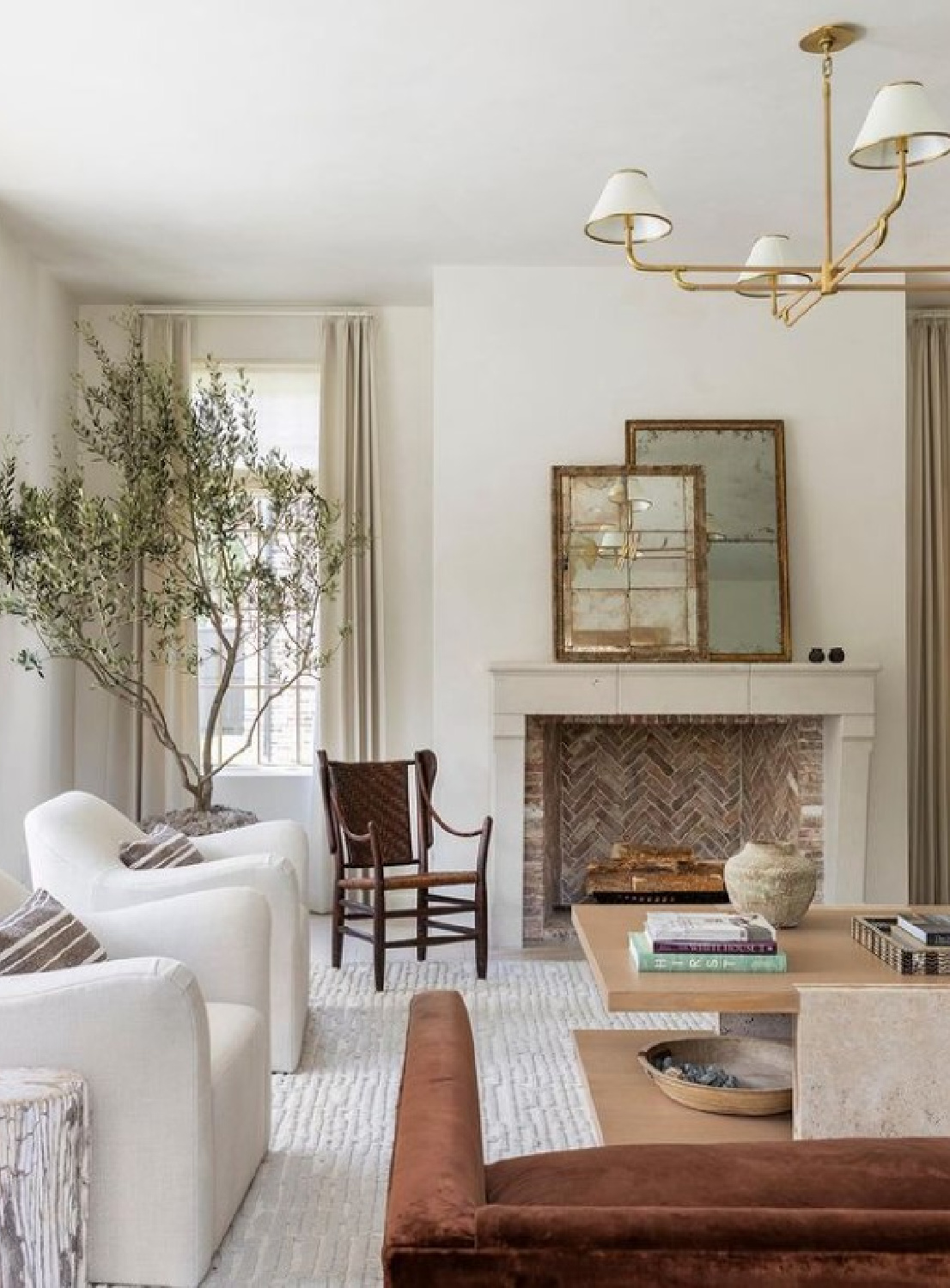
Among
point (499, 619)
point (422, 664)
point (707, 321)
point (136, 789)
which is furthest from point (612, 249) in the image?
point (136, 789)

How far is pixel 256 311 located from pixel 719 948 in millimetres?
4592

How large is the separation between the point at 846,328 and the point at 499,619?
2061 millimetres

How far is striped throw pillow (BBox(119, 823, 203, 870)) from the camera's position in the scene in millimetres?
3840

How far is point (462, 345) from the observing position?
19.1 ft

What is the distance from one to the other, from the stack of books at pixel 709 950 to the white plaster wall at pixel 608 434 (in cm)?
301

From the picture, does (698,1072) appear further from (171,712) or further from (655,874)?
(171,712)

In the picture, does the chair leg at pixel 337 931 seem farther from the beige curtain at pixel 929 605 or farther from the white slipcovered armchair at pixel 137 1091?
the beige curtain at pixel 929 605

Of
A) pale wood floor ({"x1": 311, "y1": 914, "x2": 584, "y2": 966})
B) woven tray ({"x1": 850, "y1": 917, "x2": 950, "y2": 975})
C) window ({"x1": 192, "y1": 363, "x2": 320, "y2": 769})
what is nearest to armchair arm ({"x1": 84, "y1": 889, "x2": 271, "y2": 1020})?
woven tray ({"x1": 850, "y1": 917, "x2": 950, "y2": 975})

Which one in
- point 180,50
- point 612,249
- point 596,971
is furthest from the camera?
point 612,249

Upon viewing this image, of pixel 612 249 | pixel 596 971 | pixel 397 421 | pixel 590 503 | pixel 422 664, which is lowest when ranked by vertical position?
pixel 596 971

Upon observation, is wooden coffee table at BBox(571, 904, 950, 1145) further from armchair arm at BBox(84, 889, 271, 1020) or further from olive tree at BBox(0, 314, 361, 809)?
olive tree at BBox(0, 314, 361, 809)

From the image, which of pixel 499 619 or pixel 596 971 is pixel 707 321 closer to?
pixel 499 619

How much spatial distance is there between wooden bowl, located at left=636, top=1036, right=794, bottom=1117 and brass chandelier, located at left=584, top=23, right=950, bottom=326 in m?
1.84

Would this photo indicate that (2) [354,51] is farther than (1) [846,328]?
No
